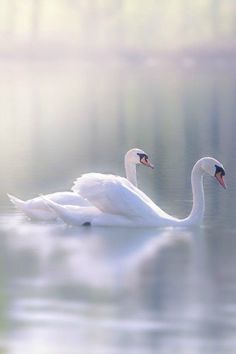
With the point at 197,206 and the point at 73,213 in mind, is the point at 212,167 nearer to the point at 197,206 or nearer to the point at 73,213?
the point at 197,206

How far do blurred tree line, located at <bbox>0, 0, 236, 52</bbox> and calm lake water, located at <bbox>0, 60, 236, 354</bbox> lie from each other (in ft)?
121

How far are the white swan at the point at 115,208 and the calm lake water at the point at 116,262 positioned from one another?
116 mm

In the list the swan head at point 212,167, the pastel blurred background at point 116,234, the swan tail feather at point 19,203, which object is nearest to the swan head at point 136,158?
the pastel blurred background at point 116,234

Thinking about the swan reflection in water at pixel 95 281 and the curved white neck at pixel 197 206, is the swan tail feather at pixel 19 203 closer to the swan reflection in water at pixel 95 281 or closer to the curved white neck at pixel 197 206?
the swan reflection in water at pixel 95 281

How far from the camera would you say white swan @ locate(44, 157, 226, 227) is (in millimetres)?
14391

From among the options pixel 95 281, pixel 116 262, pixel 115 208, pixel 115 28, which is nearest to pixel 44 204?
pixel 115 208

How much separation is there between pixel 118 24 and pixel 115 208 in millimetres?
56511

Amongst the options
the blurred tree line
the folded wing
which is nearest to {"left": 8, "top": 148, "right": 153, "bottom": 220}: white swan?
the folded wing

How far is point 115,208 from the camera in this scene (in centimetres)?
1445

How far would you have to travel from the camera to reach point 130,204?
14.4 meters

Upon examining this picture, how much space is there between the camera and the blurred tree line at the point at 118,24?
2504 inches

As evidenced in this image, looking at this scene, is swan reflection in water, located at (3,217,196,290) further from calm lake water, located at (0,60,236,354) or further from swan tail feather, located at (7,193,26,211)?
swan tail feather, located at (7,193,26,211)

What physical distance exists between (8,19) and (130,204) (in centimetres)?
5549

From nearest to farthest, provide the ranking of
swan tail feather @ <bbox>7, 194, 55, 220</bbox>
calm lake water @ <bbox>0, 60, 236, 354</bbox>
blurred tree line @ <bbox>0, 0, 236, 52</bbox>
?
calm lake water @ <bbox>0, 60, 236, 354</bbox>
swan tail feather @ <bbox>7, 194, 55, 220</bbox>
blurred tree line @ <bbox>0, 0, 236, 52</bbox>
